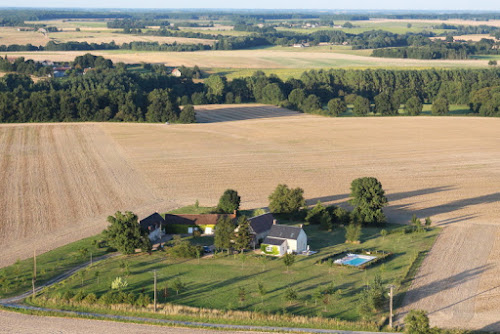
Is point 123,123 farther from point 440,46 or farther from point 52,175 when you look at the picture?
point 440,46

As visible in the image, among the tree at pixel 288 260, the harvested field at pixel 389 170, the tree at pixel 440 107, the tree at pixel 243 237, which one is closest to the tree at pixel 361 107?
the harvested field at pixel 389 170

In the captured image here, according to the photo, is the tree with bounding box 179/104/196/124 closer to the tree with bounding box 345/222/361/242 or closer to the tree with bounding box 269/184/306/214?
the tree with bounding box 269/184/306/214

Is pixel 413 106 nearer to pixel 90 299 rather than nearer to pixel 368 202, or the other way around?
pixel 368 202

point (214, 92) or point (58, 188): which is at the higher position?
point (214, 92)

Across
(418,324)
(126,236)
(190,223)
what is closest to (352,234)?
(190,223)

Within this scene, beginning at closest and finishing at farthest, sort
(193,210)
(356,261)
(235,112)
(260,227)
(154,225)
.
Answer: (356,261) → (260,227) → (154,225) → (193,210) → (235,112)

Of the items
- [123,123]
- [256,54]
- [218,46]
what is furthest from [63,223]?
[218,46]
